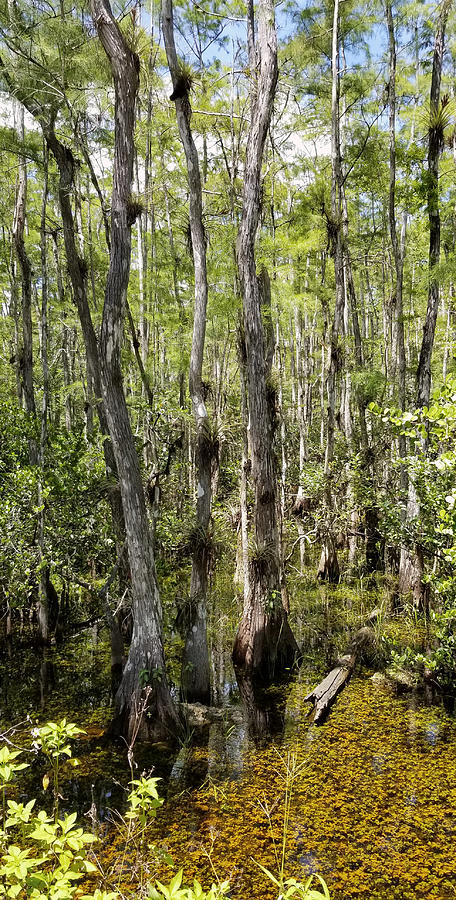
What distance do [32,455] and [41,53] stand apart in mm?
4985

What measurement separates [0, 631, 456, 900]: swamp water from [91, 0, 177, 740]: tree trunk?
0.35 m

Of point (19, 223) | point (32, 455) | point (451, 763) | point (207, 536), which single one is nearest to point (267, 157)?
point (19, 223)

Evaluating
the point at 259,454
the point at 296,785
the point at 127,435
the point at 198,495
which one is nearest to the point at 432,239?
the point at 259,454

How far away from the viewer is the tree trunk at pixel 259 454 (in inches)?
266

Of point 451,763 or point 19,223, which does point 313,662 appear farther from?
point 19,223

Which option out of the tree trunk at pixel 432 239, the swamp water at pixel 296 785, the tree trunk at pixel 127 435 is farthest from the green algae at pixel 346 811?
the tree trunk at pixel 432 239

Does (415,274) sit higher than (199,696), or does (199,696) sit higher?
(415,274)

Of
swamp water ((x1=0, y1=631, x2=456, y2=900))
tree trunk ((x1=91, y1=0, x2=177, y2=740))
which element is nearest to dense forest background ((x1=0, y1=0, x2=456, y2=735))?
tree trunk ((x1=91, y1=0, x2=177, y2=740))

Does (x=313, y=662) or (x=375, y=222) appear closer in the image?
(x=313, y=662)

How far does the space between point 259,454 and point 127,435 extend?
7.57 ft

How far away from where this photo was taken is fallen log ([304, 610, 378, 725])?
230 inches

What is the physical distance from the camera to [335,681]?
20.5 feet

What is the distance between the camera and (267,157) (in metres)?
11.4

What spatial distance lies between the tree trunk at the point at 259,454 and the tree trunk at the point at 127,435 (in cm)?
194
